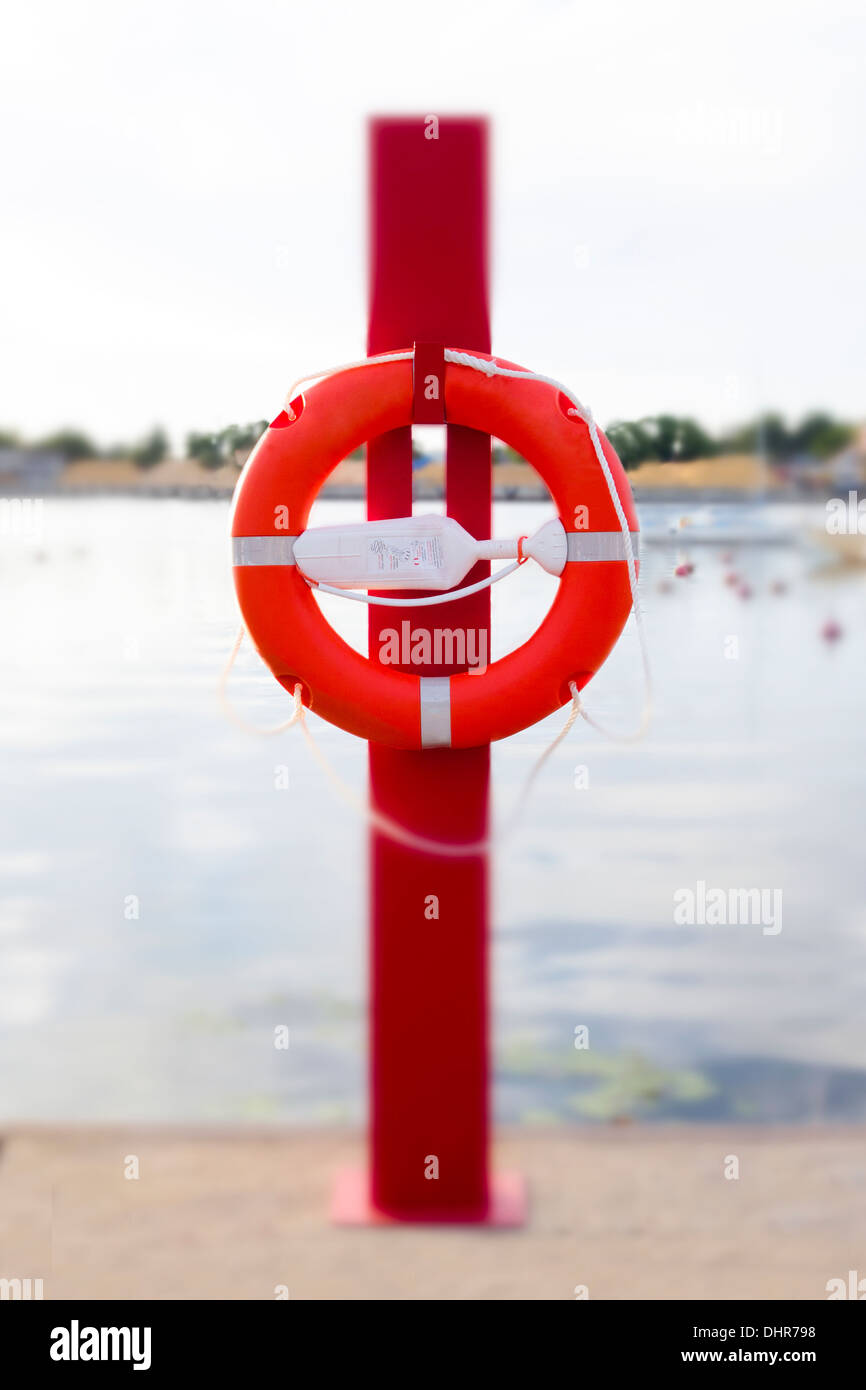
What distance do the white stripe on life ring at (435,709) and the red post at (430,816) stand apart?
1.5 inches

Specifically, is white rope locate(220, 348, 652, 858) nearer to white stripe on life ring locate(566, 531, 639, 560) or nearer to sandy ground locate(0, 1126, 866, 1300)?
white stripe on life ring locate(566, 531, 639, 560)

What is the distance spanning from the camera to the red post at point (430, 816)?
5.51ft

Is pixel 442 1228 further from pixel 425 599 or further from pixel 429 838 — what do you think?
pixel 425 599

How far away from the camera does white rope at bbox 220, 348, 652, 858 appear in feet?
5.43

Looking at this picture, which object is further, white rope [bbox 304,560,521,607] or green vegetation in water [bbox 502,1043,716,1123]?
green vegetation in water [bbox 502,1043,716,1123]

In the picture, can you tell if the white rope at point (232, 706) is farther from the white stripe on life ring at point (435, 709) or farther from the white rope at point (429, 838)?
the white stripe on life ring at point (435, 709)

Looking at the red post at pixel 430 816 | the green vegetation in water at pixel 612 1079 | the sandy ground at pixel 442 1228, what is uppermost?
the red post at pixel 430 816

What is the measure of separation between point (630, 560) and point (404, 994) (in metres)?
0.69

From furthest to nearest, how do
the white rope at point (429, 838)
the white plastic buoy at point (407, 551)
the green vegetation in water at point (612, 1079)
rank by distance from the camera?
the green vegetation in water at point (612, 1079) < the white rope at point (429, 838) < the white plastic buoy at point (407, 551)

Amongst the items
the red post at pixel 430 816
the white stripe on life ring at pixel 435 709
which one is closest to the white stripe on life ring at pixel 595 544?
the red post at pixel 430 816

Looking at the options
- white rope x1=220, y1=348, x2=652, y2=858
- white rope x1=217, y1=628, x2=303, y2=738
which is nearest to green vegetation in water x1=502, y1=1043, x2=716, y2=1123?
white rope x1=220, y1=348, x2=652, y2=858

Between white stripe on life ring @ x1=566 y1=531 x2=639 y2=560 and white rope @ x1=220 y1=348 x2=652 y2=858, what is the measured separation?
0.6 inches

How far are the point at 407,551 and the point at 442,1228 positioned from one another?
3.12 ft
